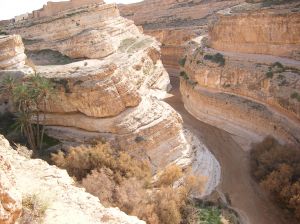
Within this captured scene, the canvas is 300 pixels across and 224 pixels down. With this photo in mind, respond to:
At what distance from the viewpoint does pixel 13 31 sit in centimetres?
3841

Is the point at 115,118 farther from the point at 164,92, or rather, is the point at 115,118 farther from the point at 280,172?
the point at 164,92

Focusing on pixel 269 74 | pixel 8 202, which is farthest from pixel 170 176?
pixel 8 202

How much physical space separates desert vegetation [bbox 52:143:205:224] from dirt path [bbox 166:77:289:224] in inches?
120

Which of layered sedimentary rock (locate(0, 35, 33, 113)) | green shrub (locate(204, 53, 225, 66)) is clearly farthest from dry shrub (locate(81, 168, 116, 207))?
green shrub (locate(204, 53, 225, 66))

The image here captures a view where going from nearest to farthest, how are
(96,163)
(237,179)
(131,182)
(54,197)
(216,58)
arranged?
(54,197) → (131,182) → (96,163) → (237,179) → (216,58)

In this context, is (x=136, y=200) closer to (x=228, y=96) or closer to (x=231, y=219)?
(x=231, y=219)

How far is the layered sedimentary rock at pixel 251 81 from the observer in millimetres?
28719

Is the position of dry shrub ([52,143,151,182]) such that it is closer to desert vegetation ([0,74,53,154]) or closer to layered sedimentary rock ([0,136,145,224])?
desert vegetation ([0,74,53,154])

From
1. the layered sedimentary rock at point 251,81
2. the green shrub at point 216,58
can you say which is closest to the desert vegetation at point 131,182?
the layered sedimentary rock at point 251,81

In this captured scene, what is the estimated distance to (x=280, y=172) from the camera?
22625mm

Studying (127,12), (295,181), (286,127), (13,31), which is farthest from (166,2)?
(295,181)

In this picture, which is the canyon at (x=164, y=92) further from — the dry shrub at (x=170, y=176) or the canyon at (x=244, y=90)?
the dry shrub at (x=170, y=176)

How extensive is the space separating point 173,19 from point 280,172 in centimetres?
4416

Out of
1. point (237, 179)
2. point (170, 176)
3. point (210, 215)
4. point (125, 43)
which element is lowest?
point (237, 179)
